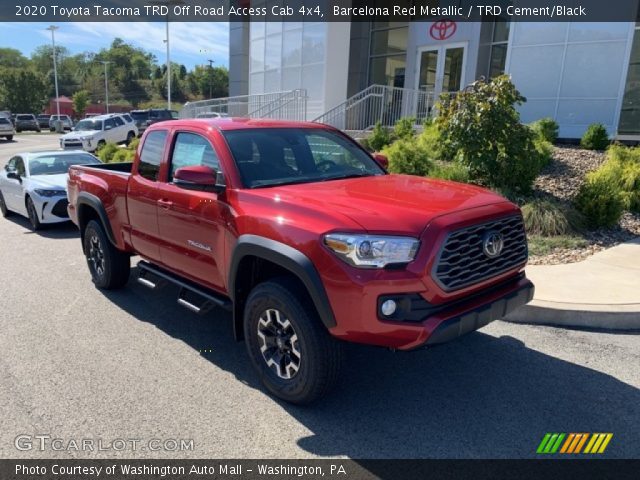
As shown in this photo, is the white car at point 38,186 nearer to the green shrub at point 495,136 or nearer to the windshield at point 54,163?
the windshield at point 54,163

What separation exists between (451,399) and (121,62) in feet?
526

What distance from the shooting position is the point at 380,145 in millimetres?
12469

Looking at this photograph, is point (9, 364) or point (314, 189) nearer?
point (314, 189)

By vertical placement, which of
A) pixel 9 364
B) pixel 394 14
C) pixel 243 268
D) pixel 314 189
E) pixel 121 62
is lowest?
pixel 9 364

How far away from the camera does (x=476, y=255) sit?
3283 mm

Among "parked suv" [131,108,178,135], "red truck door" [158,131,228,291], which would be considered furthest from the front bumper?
"parked suv" [131,108,178,135]

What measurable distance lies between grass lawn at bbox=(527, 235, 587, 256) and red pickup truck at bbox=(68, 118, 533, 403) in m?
3.18

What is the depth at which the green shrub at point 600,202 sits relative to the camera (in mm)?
7660

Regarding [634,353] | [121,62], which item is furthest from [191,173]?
[121,62]

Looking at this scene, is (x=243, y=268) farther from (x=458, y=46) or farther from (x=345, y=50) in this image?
(x=345, y=50)

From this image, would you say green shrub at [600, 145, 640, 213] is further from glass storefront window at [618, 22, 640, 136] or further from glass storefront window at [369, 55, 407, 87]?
glass storefront window at [369, 55, 407, 87]

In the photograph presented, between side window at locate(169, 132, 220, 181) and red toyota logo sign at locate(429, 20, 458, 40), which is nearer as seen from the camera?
side window at locate(169, 132, 220, 181)

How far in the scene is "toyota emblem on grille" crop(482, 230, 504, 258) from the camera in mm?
3299

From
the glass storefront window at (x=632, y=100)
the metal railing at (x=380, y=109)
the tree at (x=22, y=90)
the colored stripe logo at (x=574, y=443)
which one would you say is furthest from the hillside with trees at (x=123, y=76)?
the colored stripe logo at (x=574, y=443)
